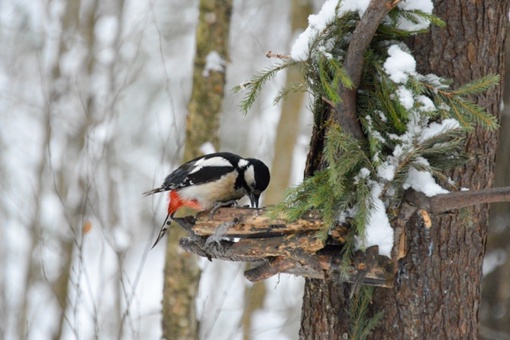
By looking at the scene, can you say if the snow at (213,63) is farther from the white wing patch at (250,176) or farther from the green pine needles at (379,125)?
the green pine needles at (379,125)

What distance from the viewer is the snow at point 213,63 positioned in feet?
16.9

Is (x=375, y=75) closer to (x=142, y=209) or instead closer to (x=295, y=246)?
(x=295, y=246)

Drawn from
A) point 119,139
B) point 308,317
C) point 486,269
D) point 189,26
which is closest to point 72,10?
point 189,26

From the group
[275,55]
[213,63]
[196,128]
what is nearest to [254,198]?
[275,55]

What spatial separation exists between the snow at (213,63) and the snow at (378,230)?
2775 mm

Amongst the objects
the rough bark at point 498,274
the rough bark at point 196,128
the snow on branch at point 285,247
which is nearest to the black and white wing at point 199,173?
the snow on branch at point 285,247

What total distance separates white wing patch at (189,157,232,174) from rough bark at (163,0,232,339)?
1219 mm

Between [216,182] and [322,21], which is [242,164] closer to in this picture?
[216,182]

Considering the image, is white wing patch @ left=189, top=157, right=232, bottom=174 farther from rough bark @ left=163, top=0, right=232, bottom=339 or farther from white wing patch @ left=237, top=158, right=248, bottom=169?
rough bark @ left=163, top=0, right=232, bottom=339

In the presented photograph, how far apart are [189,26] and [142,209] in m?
3.73

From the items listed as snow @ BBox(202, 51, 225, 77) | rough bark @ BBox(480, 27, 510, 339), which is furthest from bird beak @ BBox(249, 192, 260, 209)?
rough bark @ BBox(480, 27, 510, 339)

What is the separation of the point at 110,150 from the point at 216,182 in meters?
5.12

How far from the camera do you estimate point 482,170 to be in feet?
10.5

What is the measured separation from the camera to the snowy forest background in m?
6.03
